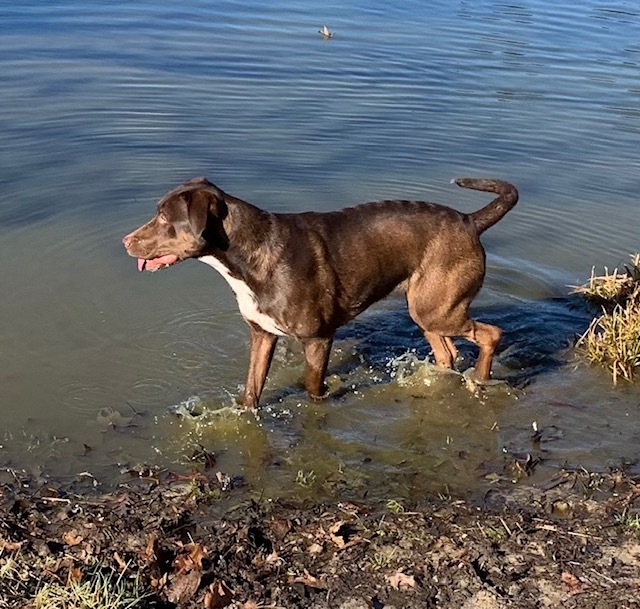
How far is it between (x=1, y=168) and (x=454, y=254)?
20.4 ft

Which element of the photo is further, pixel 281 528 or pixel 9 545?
pixel 281 528

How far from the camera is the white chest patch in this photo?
6590 mm

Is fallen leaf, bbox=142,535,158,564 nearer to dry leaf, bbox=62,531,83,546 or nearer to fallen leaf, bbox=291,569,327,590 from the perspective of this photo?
dry leaf, bbox=62,531,83,546

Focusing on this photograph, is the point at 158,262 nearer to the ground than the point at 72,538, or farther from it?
farther from it

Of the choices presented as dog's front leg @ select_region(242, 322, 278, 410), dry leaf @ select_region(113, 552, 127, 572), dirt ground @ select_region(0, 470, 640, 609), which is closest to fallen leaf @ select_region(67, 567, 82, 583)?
dirt ground @ select_region(0, 470, 640, 609)

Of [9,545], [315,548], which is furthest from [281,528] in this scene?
[9,545]

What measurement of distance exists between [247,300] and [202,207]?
80cm

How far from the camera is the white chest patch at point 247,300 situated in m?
6.59

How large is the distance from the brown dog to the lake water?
598 mm

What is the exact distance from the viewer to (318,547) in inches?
198

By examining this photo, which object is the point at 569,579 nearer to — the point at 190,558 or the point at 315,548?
the point at 315,548

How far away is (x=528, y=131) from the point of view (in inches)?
551

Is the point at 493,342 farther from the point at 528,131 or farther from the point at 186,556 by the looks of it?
the point at 528,131

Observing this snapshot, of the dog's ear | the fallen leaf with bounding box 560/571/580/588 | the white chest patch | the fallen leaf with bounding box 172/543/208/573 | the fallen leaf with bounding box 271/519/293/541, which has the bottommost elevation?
the fallen leaf with bounding box 271/519/293/541
